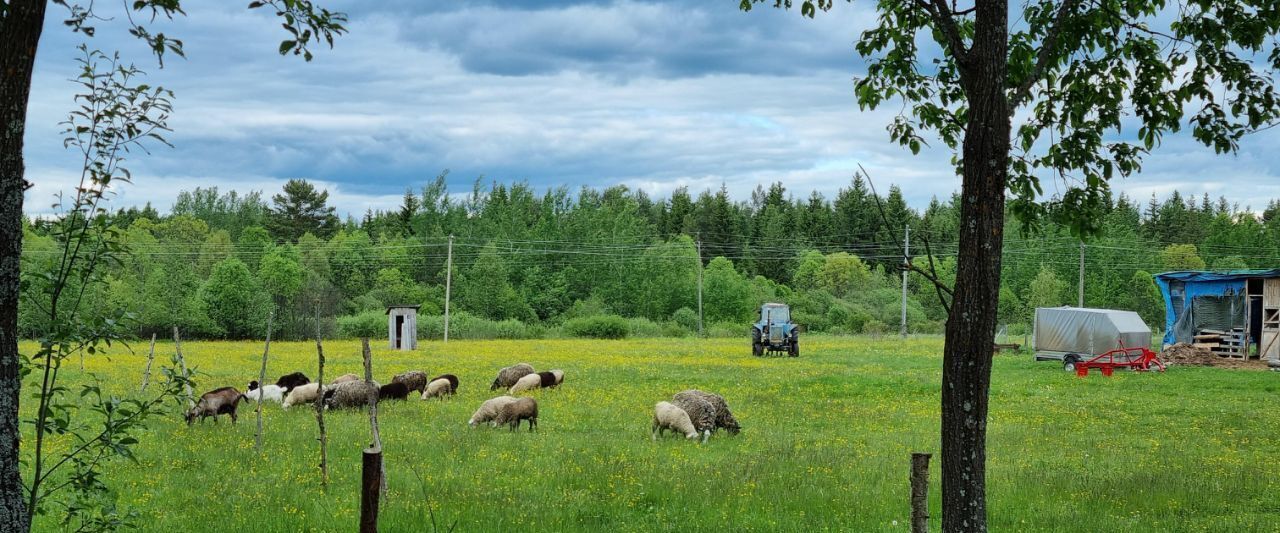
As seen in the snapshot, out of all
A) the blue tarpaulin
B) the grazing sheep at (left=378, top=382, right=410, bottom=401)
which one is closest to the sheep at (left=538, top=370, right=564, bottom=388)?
the grazing sheep at (left=378, top=382, right=410, bottom=401)

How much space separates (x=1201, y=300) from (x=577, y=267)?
203ft

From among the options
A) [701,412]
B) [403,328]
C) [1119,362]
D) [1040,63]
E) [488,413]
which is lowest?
[488,413]

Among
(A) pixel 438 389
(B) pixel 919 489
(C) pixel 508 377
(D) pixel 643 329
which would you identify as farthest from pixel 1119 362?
(D) pixel 643 329

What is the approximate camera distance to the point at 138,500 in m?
12.4

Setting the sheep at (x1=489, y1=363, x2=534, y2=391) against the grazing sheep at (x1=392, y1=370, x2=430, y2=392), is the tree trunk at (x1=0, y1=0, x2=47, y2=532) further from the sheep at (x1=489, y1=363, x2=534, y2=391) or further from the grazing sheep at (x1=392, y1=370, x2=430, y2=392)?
the sheep at (x1=489, y1=363, x2=534, y2=391)

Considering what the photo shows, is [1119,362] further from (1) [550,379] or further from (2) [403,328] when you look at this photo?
(2) [403,328]

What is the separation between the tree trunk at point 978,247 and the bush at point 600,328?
63.0 m

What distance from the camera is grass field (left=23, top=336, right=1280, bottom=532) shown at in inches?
456

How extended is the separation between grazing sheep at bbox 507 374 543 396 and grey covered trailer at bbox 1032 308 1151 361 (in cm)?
2278

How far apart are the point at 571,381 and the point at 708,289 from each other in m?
59.0

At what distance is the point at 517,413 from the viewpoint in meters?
19.5

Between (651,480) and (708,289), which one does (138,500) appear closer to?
(651,480)

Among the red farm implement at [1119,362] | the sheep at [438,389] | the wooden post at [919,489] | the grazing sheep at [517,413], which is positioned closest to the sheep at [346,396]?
the sheep at [438,389]

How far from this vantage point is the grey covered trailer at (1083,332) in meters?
38.6
